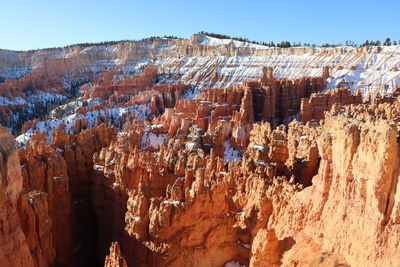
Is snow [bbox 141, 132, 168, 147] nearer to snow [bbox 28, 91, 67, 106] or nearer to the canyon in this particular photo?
the canyon

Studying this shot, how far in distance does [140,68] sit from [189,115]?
76315 mm

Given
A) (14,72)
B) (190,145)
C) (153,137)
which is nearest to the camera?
(190,145)

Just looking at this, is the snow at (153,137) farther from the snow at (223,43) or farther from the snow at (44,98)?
the snow at (223,43)

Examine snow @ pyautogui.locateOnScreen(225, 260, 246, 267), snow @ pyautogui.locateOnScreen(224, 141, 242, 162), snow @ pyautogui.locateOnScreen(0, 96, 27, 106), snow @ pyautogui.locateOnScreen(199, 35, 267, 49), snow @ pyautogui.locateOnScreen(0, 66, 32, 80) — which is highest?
snow @ pyautogui.locateOnScreen(199, 35, 267, 49)

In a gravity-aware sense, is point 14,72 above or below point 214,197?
above

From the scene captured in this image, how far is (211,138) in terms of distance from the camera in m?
28.2

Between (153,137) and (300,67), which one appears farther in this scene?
(300,67)

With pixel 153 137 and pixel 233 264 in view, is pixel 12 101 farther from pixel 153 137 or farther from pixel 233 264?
pixel 233 264

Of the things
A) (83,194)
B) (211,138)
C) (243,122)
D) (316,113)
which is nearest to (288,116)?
(316,113)

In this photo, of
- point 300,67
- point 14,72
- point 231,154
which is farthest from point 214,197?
point 14,72

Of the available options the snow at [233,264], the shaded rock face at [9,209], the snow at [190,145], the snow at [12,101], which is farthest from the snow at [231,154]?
the snow at [12,101]

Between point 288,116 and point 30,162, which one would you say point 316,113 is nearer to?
point 288,116

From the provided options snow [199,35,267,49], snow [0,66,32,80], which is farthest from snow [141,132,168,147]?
snow [0,66,32,80]

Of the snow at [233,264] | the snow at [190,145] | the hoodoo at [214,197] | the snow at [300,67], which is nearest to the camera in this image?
the hoodoo at [214,197]
